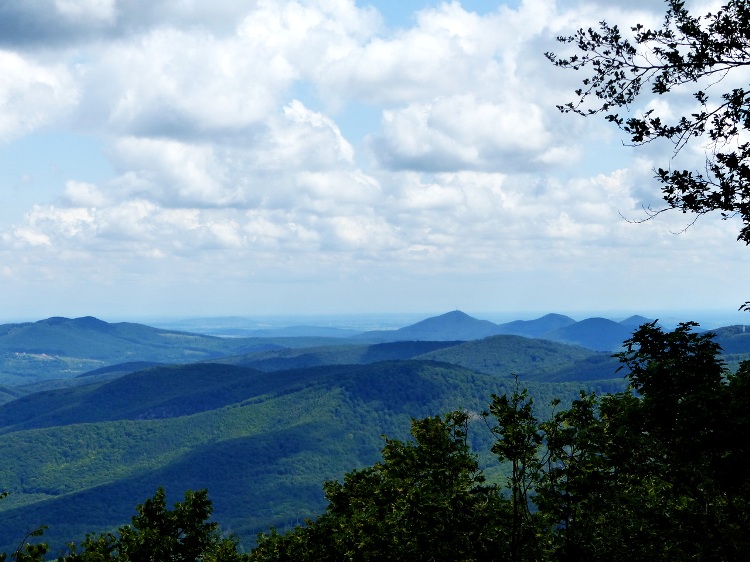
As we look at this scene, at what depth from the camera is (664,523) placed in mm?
24094

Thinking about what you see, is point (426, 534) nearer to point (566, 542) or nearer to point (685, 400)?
point (566, 542)

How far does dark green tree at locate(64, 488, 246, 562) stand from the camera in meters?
42.2

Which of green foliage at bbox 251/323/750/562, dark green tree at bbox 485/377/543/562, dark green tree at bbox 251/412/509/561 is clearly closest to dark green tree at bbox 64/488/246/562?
dark green tree at bbox 251/412/509/561

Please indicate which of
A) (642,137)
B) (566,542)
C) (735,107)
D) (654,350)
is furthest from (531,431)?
(735,107)

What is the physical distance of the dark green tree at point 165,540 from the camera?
42.2 meters

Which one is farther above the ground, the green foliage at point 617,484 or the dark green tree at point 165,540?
the green foliage at point 617,484

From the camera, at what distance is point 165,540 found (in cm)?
4338

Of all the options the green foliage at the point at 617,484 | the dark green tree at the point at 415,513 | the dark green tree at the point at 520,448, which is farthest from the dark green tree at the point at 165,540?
the dark green tree at the point at 520,448

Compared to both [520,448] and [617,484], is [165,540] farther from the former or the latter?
[617,484]

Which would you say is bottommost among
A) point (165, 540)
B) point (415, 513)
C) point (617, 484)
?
point (165, 540)

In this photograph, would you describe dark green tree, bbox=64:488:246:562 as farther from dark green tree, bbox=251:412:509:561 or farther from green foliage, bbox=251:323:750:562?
green foliage, bbox=251:323:750:562

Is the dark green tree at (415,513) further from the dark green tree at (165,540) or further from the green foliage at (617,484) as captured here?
the dark green tree at (165,540)

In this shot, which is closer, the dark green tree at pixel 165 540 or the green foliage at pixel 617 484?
the green foliage at pixel 617 484

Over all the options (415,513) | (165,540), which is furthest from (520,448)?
(165,540)
